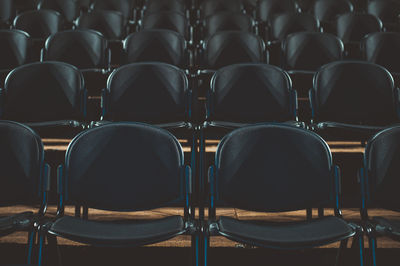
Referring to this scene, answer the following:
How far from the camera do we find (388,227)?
112 cm

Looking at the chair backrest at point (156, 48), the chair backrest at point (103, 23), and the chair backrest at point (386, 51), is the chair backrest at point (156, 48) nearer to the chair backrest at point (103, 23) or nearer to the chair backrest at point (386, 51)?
the chair backrest at point (103, 23)

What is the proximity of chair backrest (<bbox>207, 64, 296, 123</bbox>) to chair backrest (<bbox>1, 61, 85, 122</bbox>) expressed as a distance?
58cm

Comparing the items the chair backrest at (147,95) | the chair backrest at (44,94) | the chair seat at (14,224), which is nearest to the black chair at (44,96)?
the chair backrest at (44,94)

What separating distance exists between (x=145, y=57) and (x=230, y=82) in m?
0.68

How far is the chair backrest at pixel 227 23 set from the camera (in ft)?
9.93

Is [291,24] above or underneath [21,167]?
above

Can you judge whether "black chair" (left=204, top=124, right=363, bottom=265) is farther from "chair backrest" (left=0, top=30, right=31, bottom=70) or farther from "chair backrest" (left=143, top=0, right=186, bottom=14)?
"chair backrest" (left=143, top=0, right=186, bottom=14)

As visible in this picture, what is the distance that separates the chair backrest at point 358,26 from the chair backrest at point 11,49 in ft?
6.76

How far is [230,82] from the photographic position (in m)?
1.90

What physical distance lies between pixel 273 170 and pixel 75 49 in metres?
1.46

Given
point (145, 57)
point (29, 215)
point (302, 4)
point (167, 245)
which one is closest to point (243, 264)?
point (167, 245)

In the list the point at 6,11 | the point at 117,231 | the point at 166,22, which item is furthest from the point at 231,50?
the point at 6,11

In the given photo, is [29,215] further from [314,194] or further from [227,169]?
[314,194]

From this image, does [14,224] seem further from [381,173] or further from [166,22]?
[166,22]
